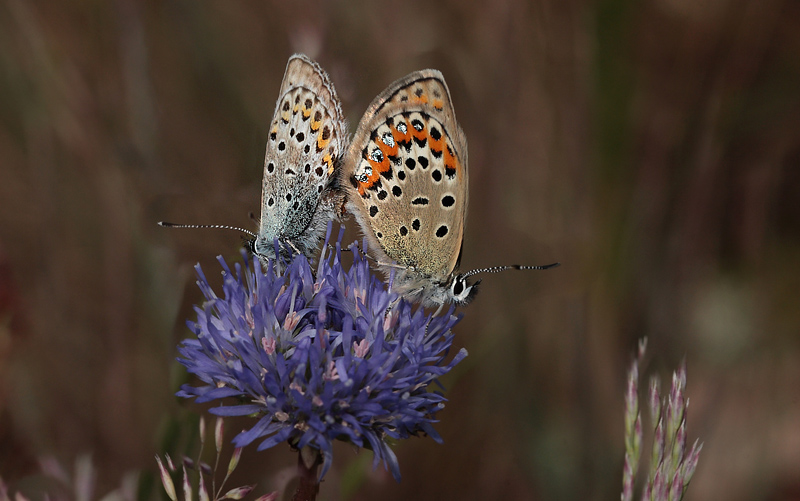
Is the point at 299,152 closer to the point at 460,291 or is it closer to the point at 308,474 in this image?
the point at 460,291

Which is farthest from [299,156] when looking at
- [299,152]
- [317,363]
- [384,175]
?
[317,363]

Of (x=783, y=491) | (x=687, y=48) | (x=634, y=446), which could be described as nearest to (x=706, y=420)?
(x=783, y=491)

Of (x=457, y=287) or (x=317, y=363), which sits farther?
(x=457, y=287)

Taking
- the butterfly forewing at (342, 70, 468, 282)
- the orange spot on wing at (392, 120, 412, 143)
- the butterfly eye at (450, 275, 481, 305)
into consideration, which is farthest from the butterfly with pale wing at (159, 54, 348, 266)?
the butterfly eye at (450, 275, 481, 305)

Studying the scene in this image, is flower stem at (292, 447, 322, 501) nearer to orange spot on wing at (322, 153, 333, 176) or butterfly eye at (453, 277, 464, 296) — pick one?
butterfly eye at (453, 277, 464, 296)

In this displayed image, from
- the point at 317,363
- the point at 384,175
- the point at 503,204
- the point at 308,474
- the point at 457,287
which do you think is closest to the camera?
the point at 308,474
